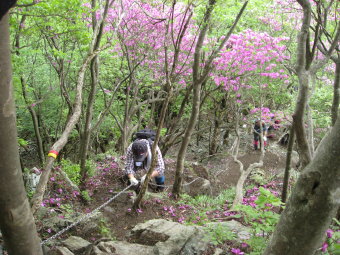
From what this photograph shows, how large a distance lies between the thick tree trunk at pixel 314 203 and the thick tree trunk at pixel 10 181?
159 cm

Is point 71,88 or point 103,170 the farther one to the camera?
point 71,88

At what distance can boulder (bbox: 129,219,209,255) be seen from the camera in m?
4.04

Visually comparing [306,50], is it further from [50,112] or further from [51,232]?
[50,112]

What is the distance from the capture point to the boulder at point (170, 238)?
13.3 feet

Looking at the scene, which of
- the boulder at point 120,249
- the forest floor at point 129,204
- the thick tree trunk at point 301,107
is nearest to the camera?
the boulder at point 120,249

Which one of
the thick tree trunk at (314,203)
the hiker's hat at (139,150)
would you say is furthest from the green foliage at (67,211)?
the thick tree trunk at (314,203)

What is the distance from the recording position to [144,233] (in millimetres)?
4684

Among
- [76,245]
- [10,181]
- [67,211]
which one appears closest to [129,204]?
[67,211]

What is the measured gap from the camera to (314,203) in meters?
1.82

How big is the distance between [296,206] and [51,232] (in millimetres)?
3919

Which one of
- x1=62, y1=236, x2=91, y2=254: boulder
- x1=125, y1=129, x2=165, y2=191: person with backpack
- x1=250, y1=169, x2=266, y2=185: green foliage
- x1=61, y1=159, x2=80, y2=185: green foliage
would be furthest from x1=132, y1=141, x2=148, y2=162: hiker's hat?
x1=250, y1=169, x2=266, y2=185: green foliage

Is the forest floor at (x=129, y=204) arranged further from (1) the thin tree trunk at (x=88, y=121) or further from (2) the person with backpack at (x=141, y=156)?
(2) the person with backpack at (x=141, y=156)

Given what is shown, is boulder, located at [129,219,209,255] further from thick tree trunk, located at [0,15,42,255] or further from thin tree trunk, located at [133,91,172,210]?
thick tree trunk, located at [0,15,42,255]

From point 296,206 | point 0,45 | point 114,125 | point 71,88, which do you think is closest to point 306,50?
point 296,206
